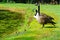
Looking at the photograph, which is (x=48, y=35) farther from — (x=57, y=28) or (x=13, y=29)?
(x=13, y=29)

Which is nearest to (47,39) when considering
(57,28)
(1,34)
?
(57,28)

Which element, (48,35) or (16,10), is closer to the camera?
(48,35)

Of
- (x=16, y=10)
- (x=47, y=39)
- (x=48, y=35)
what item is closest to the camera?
(x=47, y=39)

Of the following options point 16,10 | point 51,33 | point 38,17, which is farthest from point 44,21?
point 16,10

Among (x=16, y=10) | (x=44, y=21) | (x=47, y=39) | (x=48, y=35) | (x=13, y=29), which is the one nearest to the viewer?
(x=47, y=39)

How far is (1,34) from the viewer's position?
1655cm

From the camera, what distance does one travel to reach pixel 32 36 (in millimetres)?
14570

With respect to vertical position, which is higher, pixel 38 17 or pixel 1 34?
pixel 38 17

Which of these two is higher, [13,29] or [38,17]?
[38,17]

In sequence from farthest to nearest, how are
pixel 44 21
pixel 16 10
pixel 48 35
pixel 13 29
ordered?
pixel 16 10 < pixel 13 29 < pixel 44 21 < pixel 48 35

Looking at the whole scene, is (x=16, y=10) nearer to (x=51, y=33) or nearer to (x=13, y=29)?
(x=13, y=29)

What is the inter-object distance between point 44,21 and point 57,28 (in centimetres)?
92

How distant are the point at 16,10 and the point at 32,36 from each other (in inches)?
599

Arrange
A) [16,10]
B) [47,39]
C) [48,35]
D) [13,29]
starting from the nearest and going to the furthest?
[47,39] < [48,35] < [13,29] < [16,10]
